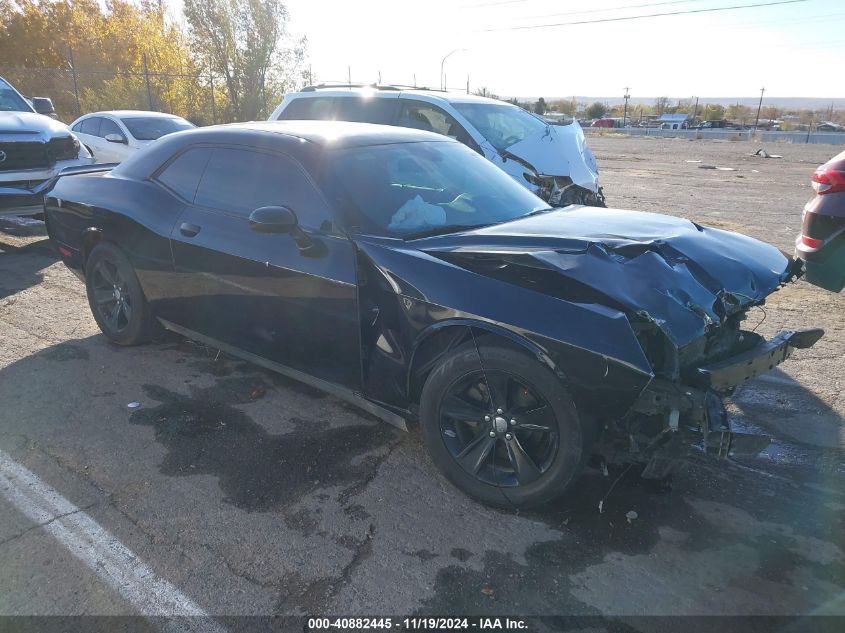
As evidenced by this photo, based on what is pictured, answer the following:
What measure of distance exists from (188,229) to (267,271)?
2.81 feet

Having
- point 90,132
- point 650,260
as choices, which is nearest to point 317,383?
point 650,260

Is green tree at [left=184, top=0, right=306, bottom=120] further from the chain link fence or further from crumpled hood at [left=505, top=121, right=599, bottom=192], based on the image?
crumpled hood at [left=505, top=121, right=599, bottom=192]

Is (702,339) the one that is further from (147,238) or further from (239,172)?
(147,238)

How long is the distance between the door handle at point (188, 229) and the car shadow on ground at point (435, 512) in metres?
1.07

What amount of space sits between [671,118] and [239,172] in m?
71.7

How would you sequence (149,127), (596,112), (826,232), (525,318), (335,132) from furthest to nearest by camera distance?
(596,112) < (149,127) < (826,232) < (335,132) < (525,318)

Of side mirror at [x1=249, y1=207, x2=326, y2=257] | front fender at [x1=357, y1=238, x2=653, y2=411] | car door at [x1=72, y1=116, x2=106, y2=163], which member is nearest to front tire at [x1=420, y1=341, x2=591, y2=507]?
front fender at [x1=357, y1=238, x2=653, y2=411]

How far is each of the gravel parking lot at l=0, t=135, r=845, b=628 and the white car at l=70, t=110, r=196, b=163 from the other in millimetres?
8252

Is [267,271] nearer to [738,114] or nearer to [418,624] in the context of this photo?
[418,624]

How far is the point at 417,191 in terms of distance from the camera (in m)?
3.74

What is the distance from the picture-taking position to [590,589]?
8.20 ft

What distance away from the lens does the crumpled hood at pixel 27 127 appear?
8.02 meters

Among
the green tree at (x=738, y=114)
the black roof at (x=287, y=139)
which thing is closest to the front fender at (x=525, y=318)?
the black roof at (x=287, y=139)

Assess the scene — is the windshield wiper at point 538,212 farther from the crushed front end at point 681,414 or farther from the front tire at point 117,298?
the front tire at point 117,298
